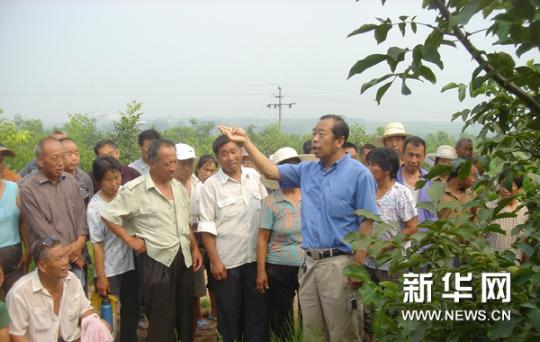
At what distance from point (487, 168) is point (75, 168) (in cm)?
420

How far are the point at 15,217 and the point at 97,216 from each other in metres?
0.57

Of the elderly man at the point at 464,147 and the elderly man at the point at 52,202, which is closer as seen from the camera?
the elderly man at the point at 52,202

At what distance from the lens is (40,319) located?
3805 mm

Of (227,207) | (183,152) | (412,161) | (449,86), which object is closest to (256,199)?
(227,207)

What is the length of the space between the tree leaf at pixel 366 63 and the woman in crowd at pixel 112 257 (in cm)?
352

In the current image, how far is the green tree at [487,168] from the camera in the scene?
1.45 meters

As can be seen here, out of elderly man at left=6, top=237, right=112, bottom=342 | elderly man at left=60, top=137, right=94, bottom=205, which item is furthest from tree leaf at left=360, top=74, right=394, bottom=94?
elderly man at left=60, top=137, right=94, bottom=205

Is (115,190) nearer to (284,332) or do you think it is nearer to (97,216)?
(97,216)

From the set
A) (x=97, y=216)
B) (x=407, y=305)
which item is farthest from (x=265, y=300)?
(x=407, y=305)

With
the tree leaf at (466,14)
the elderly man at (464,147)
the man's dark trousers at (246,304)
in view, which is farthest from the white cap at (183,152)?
the tree leaf at (466,14)

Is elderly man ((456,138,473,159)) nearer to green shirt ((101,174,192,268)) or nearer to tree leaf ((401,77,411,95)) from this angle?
green shirt ((101,174,192,268))

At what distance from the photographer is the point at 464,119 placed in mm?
1900

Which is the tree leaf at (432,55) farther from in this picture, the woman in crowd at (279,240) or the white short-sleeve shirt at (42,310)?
the white short-sleeve shirt at (42,310)

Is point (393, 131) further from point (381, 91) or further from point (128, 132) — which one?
point (128, 132)
